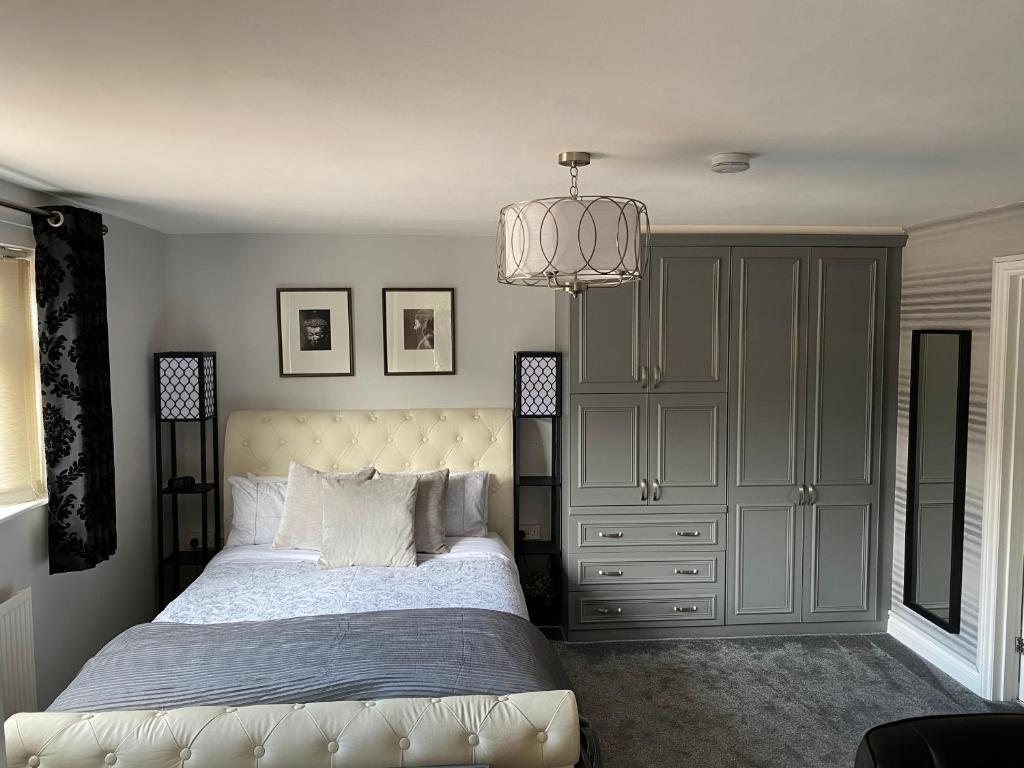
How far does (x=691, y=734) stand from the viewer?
3371mm

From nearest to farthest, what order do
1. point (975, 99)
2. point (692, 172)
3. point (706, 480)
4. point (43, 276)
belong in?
point (975, 99), point (692, 172), point (43, 276), point (706, 480)

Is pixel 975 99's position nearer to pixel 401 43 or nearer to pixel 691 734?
pixel 401 43

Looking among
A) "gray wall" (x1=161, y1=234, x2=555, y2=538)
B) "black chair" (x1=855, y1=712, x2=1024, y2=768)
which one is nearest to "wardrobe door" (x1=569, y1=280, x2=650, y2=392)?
"gray wall" (x1=161, y1=234, x2=555, y2=538)

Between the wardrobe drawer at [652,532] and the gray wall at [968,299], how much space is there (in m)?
1.18

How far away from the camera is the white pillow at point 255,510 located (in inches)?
162

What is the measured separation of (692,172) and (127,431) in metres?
2.99

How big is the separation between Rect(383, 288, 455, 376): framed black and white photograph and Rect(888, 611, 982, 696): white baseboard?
117 inches

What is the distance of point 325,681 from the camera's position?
2.43 m

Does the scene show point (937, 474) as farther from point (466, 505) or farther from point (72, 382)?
point (72, 382)

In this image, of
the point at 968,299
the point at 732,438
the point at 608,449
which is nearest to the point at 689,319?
the point at 732,438

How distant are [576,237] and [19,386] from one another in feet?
7.66

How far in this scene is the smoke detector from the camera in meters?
2.42

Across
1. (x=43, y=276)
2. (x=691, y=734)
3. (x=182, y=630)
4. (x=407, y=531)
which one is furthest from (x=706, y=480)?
(x=43, y=276)

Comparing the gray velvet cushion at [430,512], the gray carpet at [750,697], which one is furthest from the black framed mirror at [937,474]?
the gray velvet cushion at [430,512]
